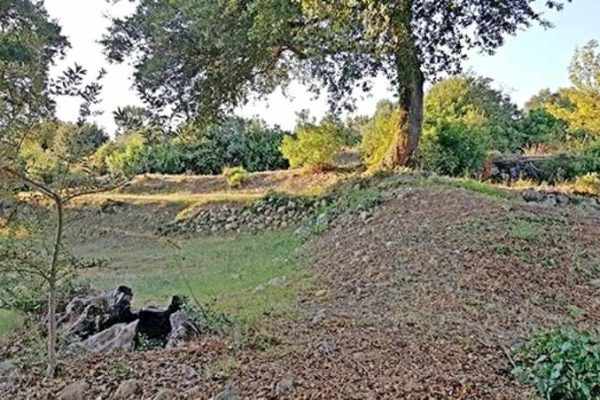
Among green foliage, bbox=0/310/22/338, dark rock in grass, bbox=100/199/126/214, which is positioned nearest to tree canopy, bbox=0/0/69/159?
green foliage, bbox=0/310/22/338

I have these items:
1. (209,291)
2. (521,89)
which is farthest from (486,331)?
(521,89)

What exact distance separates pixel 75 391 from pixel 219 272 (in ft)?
14.6

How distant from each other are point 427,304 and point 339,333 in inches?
43.7

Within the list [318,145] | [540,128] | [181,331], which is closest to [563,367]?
[181,331]

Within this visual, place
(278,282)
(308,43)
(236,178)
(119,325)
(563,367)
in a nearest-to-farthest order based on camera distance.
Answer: (563,367), (119,325), (278,282), (308,43), (236,178)

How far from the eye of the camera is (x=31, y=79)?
3.26m

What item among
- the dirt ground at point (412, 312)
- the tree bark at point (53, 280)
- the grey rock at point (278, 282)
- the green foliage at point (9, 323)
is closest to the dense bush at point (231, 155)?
the dirt ground at point (412, 312)

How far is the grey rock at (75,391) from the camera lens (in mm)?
3015

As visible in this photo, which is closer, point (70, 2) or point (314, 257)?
point (70, 2)

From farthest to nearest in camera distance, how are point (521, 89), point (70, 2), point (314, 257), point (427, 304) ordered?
point (521, 89)
point (314, 257)
point (70, 2)
point (427, 304)

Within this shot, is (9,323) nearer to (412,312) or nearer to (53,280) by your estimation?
(53,280)

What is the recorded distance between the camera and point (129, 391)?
2977mm

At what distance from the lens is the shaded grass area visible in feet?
18.0

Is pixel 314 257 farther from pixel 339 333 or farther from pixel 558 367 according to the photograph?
pixel 558 367
